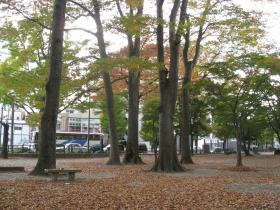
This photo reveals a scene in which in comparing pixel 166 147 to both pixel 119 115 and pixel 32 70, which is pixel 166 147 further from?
pixel 119 115

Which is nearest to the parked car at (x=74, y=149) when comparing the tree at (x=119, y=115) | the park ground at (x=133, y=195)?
the tree at (x=119, y=115)

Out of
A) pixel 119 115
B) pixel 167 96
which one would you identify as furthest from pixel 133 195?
pixel 119 115

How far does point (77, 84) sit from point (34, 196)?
43.8ft

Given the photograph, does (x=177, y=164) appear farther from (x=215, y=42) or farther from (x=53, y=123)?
(x=215, y=42)

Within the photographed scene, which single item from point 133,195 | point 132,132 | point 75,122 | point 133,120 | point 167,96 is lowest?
point 133,195

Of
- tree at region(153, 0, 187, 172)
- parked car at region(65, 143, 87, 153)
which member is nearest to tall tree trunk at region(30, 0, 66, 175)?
tree at region(153, 0, 187, 172)

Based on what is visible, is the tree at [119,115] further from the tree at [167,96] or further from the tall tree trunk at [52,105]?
the tall tree trunk at [52,105]

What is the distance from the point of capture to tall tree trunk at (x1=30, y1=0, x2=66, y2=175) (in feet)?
53.7

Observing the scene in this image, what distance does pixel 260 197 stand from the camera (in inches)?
422

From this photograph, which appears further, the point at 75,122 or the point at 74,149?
the point at 75,122

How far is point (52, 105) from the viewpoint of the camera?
16625mm

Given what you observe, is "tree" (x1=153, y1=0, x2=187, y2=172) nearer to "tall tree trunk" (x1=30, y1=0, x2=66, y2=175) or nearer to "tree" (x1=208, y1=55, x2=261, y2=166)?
"tree" (x1=208, y1=55, x2=261, y2=166)

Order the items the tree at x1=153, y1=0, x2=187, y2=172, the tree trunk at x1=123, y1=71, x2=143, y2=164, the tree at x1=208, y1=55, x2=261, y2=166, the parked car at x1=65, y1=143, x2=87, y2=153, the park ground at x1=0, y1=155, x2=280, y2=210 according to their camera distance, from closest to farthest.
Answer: the park ground at x1=0, y1=155, x2=280, y2=210
the tree at x1=153, y1=0, x2=187, y2=172
the tree at x1=208, y1=55, x2=261, y2=166
the tree trunk at x1=123, y1=71, x2=143, y2=164
the parked car at x1=65, y1=143, x2=87, y2=153

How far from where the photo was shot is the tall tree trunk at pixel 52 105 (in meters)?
16.4
